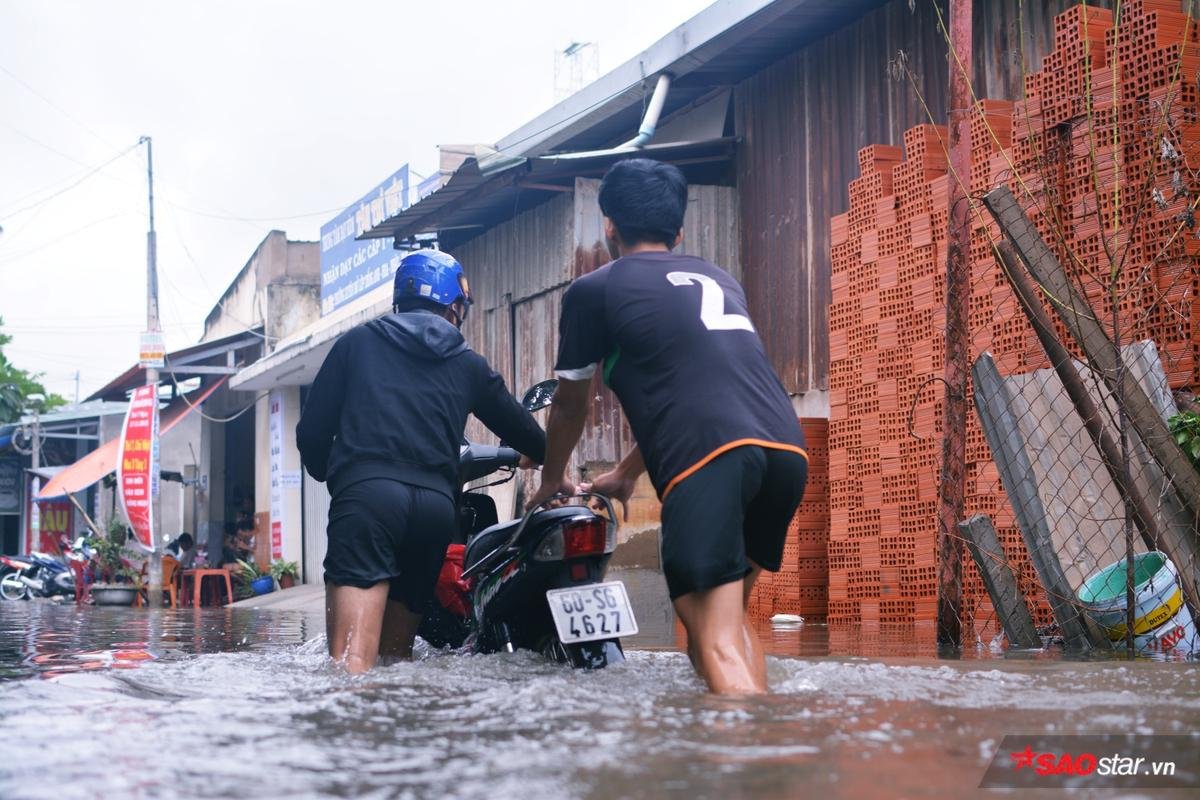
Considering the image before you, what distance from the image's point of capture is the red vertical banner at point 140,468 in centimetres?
2120

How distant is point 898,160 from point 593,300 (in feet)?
19.7

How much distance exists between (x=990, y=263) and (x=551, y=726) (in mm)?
5444

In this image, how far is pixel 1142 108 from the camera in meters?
6.52

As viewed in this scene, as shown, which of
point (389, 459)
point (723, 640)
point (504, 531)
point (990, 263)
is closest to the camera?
point (723, 640)

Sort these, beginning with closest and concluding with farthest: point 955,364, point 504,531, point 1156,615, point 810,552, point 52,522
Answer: point 504,531, point 1156,615, point 955,364, point 810,552, point 52,522

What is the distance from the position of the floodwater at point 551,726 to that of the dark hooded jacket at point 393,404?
69 centimetres

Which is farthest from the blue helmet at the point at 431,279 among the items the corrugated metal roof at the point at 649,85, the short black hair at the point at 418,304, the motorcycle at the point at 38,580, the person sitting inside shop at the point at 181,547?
the motorcycle at the point at 38,580

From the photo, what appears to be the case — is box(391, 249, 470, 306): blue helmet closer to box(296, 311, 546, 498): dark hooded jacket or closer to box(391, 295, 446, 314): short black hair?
box(391, 295, 446, 314): short black hair

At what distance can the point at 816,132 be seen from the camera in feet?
36.6

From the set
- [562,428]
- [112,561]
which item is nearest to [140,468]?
[112,561]

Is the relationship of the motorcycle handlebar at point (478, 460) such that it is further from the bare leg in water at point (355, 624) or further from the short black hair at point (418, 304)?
the bare leg in water at point (355, 624)

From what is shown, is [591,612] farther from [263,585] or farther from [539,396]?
[263,585]

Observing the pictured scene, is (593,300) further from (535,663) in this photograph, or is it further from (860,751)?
(860,751)

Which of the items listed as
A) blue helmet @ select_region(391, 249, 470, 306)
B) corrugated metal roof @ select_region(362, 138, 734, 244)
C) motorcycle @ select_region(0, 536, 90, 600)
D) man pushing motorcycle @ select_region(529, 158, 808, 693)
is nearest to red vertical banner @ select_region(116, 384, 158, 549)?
motorcycle @ select_region(0, 536, 90, 600)
